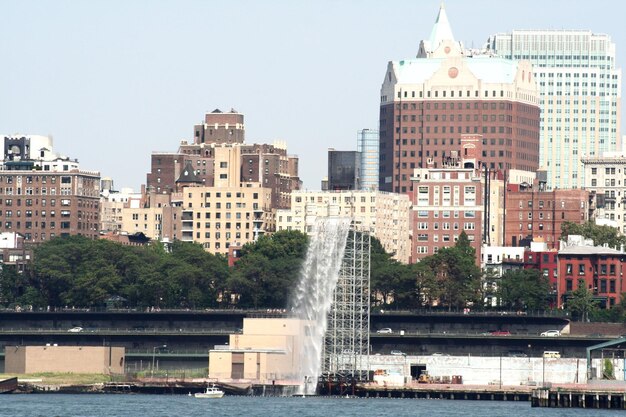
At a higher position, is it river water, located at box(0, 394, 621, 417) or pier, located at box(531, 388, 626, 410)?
pier, located at box(531, 388, 626, 410)

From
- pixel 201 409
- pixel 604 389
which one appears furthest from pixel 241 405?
pixel 604 389

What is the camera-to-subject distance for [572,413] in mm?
181875

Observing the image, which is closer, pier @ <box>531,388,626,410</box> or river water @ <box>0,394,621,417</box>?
river water @ <box>0,394,621,417</box>

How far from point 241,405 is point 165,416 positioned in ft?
59.5

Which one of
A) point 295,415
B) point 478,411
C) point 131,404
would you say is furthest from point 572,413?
point 131,404

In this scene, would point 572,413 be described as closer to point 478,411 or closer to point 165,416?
point 478,411

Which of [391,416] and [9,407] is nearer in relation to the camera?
[391,416]

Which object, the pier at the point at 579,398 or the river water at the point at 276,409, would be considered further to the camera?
the pier at the point at 579,398

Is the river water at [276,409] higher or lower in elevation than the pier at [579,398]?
lower

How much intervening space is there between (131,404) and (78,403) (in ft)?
18.2

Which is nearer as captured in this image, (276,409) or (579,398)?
(276,409)

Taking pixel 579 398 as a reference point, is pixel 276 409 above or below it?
below

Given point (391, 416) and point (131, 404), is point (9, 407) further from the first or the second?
point (391, 416)

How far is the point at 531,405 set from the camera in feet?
646
